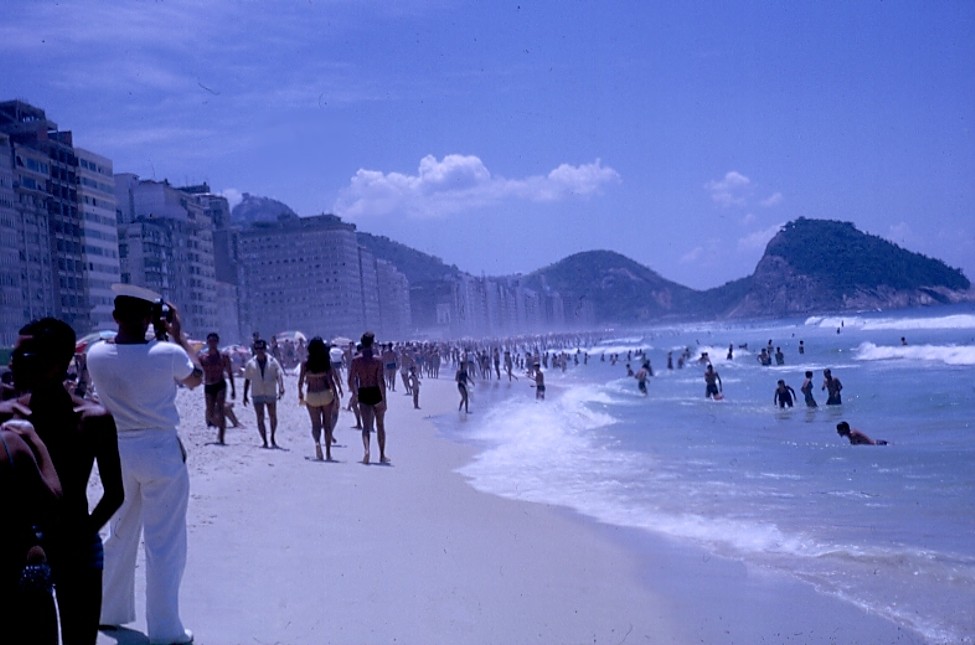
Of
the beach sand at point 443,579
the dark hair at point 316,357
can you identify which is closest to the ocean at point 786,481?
the beach sand at point 443,579

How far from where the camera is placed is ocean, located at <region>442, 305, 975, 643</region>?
6617mm

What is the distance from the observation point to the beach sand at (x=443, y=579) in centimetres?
473

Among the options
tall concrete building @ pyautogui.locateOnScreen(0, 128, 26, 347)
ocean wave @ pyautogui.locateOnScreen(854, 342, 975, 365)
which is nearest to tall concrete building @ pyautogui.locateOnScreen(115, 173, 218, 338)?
tall concrete building @ pyautogui.locateOnScreen(0, 128, 26, 347)

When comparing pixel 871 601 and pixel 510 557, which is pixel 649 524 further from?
pixel 871 601

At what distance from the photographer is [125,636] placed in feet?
13.1

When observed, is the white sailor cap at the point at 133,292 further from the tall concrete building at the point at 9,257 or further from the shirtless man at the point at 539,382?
the tall concrete building at the point at 9,257

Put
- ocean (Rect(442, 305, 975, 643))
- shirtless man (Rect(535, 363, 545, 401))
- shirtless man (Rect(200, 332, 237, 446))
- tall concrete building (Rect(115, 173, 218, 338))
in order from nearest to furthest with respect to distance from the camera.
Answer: ocean (Rect(442, 305, 975, 643)) < shirtless man (Rect(200, 332, 237, 446)) < shirtless man (Rect(535, 363, 545, 401)) < tall concrete building (Rect(115, 173, 218, 338))

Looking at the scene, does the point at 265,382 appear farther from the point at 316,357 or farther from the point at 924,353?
the point at 924,353

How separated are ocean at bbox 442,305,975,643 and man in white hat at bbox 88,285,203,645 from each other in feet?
13.9

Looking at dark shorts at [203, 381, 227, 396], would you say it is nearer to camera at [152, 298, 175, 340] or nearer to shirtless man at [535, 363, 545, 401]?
camera at [152, 298, 175, 340]

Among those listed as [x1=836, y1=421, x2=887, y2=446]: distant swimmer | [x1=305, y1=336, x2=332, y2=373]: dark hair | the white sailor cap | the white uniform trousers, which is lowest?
[x1=836, y1=421, x2=887, y2=446]: distant swimmer

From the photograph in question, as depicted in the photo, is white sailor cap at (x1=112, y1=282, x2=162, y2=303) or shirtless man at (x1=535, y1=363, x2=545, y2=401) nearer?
white sailor cap at (x1=112, y1=282, x2=162, y2=303)

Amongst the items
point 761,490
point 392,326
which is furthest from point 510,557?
point 392,326

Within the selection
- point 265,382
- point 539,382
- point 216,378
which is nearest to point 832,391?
point 539,382
